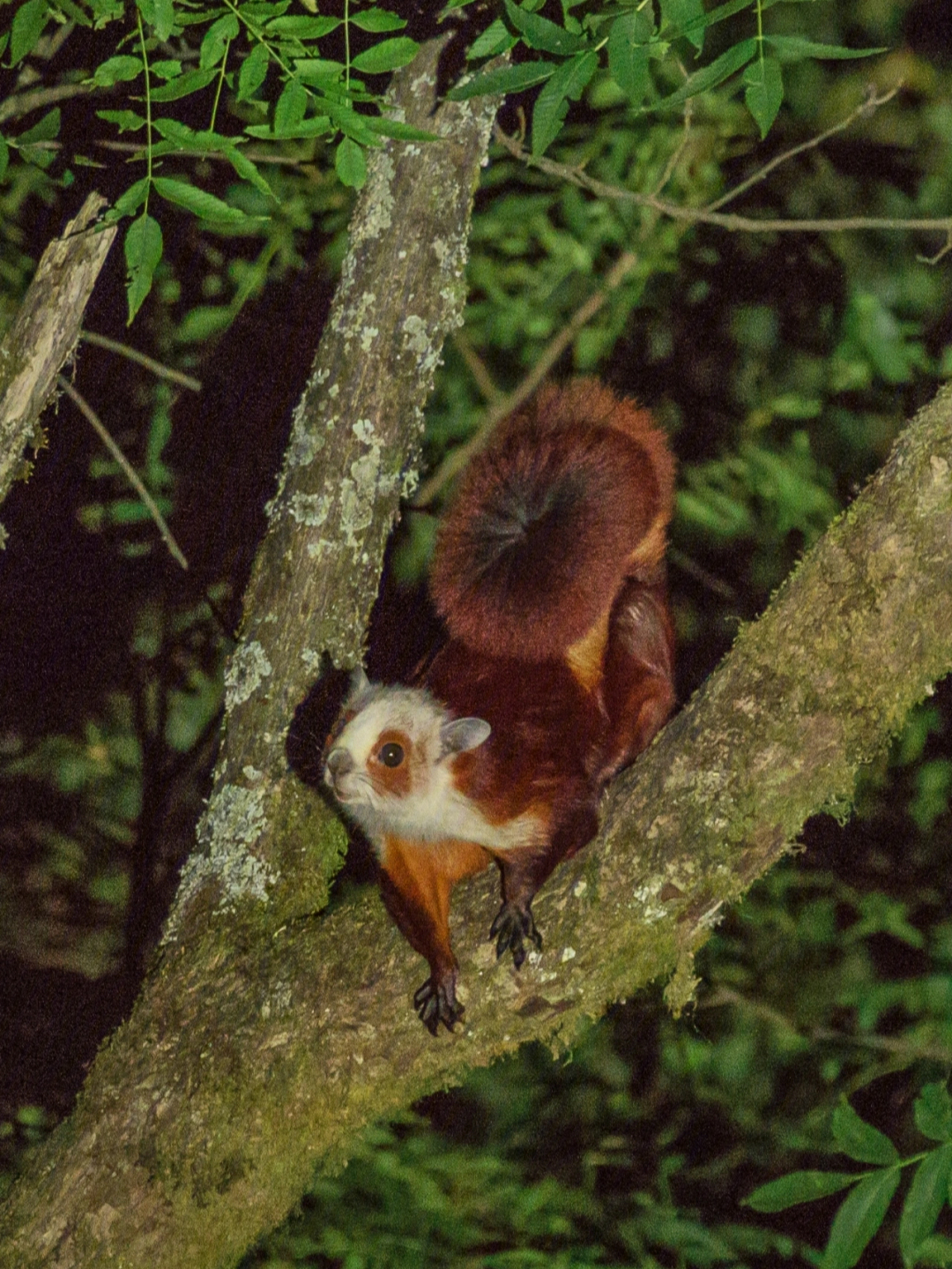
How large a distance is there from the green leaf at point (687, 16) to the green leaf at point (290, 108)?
2.08ft

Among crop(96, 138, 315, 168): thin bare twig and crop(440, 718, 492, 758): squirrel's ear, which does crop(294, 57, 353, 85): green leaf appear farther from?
crop(440, 718, 492, 758): squirrel's ear

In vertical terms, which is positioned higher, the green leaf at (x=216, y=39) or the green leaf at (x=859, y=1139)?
the green leaf at (x=216, y=39)

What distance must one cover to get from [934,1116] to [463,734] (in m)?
1.17

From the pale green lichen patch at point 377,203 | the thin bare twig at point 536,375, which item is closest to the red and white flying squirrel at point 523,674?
the pale green lichen patch at point 377,203

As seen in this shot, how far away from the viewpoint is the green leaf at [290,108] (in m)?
2.18

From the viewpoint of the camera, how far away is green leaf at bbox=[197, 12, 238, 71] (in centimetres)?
224

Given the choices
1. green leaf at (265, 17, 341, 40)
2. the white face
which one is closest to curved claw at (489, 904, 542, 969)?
the white face

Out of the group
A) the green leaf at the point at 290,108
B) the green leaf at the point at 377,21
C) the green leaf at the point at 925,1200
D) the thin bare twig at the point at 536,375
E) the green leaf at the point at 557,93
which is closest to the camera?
the green leaf at the point at 925,1200

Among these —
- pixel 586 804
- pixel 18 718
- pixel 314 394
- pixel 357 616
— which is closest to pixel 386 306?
pixel 314 394

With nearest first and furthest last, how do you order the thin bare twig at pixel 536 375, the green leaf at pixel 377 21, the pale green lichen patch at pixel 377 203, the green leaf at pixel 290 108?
1. the green leaf at pixel 290 108
2. the green leaf at pixel 377 21
3. the pale green lichen patch at pixel 377 203
4. the thin bare twig at pixel 536 375

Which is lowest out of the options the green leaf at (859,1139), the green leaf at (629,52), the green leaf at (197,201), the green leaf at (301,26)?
the green leaf at (859,1139)

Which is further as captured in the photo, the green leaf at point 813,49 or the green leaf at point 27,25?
the green leaf at point 27,25

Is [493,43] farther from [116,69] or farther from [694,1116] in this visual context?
[694,1116]

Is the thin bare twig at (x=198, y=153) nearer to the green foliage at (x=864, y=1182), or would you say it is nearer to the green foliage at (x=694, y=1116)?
the green foliage at (x=864, y=1182)
